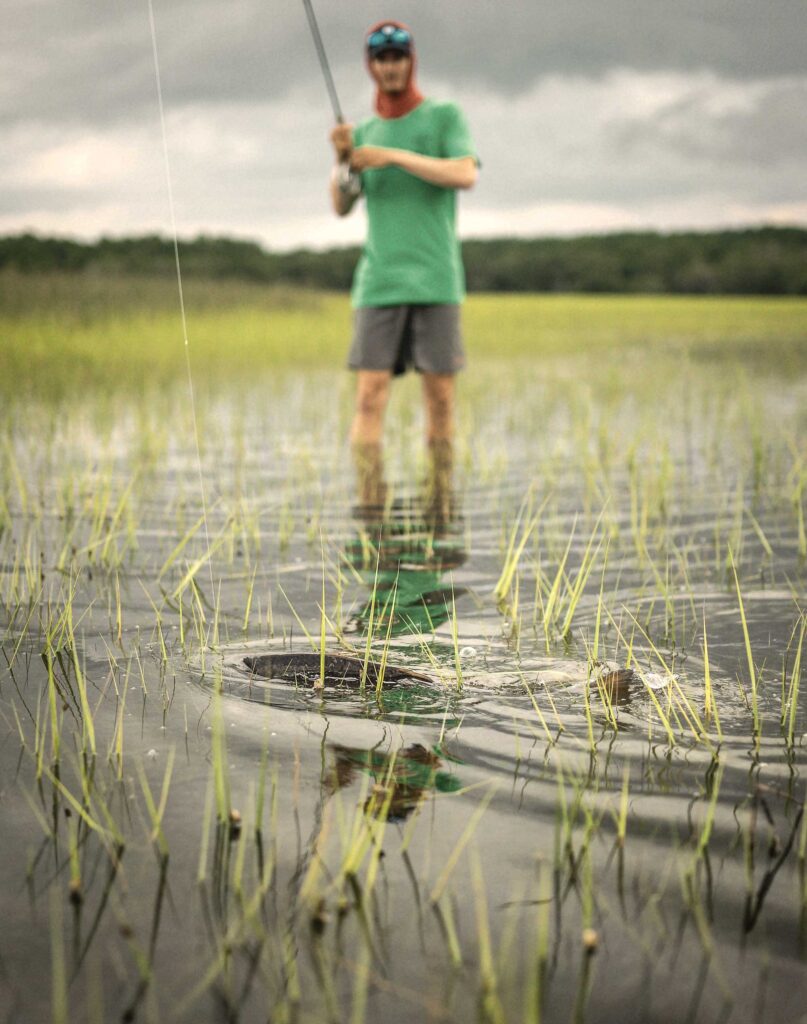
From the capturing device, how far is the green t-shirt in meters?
5.29

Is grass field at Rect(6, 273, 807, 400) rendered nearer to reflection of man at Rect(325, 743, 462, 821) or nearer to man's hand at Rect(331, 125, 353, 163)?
man's hand at Rect(331, 125, 353, 163)

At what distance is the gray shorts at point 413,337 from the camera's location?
222 inches

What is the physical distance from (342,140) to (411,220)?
0.69m

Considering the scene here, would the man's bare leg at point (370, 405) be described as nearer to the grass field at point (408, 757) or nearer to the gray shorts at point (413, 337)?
the gray shorts at point (413, 337)

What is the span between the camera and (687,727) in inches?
83.7

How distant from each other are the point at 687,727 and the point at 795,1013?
87 cm

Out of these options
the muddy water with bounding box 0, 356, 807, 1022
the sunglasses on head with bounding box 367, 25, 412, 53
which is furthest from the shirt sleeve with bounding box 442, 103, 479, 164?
the muddy water with bounding box 0, 356, 807, 1022

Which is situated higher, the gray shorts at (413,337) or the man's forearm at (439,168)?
the man's forearm at (439,168)

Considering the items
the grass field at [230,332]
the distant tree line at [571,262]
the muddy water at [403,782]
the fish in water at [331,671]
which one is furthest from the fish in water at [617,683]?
the distant tree line at [571,262]

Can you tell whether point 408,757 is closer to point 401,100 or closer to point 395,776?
point 395,776

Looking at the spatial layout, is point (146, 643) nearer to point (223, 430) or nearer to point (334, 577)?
point (334, 577)

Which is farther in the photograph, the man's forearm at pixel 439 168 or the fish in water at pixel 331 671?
the man's forearm at pixel 439 168

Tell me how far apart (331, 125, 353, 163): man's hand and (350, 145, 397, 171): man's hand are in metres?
0.04

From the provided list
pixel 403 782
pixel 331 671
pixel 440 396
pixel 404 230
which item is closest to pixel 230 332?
pixel 440 396
